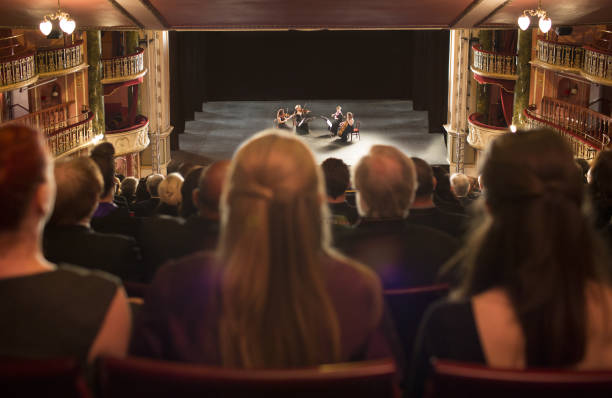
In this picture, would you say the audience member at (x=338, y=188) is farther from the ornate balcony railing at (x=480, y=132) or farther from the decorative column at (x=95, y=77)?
the ornate balcony railing at (x=480, y=132)

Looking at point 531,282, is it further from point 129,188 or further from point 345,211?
point 129,188

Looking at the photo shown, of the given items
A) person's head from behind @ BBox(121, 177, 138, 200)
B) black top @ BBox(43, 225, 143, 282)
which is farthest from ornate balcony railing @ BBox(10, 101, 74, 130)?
black top @ BBox(43, 225, 143, 282)

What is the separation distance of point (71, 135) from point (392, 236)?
14.9 metres

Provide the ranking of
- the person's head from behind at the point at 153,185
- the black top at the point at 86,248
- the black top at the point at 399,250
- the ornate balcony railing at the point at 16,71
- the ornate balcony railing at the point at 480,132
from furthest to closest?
the ornate balcony railing at the point at 480,132 → the ornate balcony railing at the point at 16,71 → the person's head from behind at the point at 153,185 → the black top at the point at 86,248 → the black top at the point at 399,250

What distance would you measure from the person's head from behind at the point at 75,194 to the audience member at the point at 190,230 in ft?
1.37

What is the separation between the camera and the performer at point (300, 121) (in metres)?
25.5

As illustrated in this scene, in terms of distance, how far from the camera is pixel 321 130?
86.6ft

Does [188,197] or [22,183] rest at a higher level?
[22,183]

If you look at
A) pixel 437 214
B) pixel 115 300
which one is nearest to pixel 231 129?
pixel 437 214

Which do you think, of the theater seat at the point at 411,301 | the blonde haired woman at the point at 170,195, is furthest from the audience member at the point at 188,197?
the theater seat at the point at 411,301

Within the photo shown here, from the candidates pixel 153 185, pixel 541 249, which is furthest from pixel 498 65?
pixel 541 249

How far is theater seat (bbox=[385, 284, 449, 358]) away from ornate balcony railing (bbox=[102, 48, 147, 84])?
17.6 metres

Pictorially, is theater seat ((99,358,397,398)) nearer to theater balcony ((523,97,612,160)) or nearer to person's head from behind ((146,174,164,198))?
person's head from behind ((146,174,164,198))

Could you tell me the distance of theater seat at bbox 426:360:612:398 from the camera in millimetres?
1425
